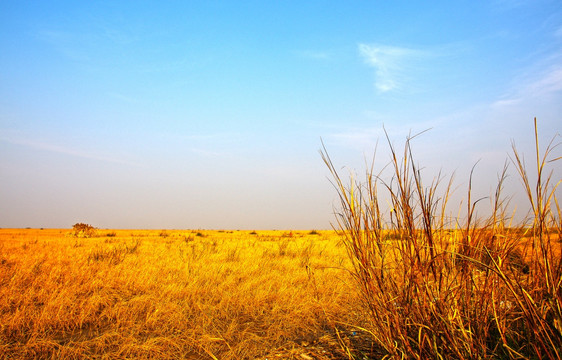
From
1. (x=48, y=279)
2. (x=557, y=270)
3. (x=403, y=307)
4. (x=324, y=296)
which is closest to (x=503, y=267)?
(x=557, y=270)

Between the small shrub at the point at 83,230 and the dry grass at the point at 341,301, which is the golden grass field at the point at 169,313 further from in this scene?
the small shrub at the point at 83,230

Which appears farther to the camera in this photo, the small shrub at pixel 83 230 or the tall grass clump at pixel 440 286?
the small shrub at pixel 83 230

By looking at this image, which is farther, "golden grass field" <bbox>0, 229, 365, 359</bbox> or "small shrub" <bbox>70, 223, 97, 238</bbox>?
"small shrub" <bbox>70, 223, 97, 238</bbox>

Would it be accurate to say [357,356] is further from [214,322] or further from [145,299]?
[145,299]

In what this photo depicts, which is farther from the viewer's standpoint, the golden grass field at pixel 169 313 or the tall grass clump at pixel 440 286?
the golden grass field at pixel 169 313

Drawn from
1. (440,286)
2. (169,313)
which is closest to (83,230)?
(169,313)

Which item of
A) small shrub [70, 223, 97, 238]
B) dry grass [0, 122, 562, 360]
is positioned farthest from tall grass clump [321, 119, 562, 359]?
small shrub [70, 223, 97, 238]

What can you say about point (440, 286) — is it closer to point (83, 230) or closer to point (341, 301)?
point (341, 301)

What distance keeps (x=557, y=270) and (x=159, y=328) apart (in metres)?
3.61

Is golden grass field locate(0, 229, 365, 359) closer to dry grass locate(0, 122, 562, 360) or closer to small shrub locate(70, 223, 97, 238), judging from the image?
dry grass locate(0, 122, 562, 360)

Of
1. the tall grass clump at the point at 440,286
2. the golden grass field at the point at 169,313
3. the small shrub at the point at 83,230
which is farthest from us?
the small shrub at the point at 83,230

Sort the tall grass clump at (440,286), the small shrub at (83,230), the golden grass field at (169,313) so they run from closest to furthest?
the tall grass clump at (440,286) < the golden grass field at (169,313) < the small shrub at (83,230)

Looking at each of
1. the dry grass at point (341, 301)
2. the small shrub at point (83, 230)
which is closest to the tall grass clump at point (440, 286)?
the dry grass at point (341, 301)

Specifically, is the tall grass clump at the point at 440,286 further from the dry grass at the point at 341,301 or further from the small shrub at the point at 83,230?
the small shrub at the point at 83,230
